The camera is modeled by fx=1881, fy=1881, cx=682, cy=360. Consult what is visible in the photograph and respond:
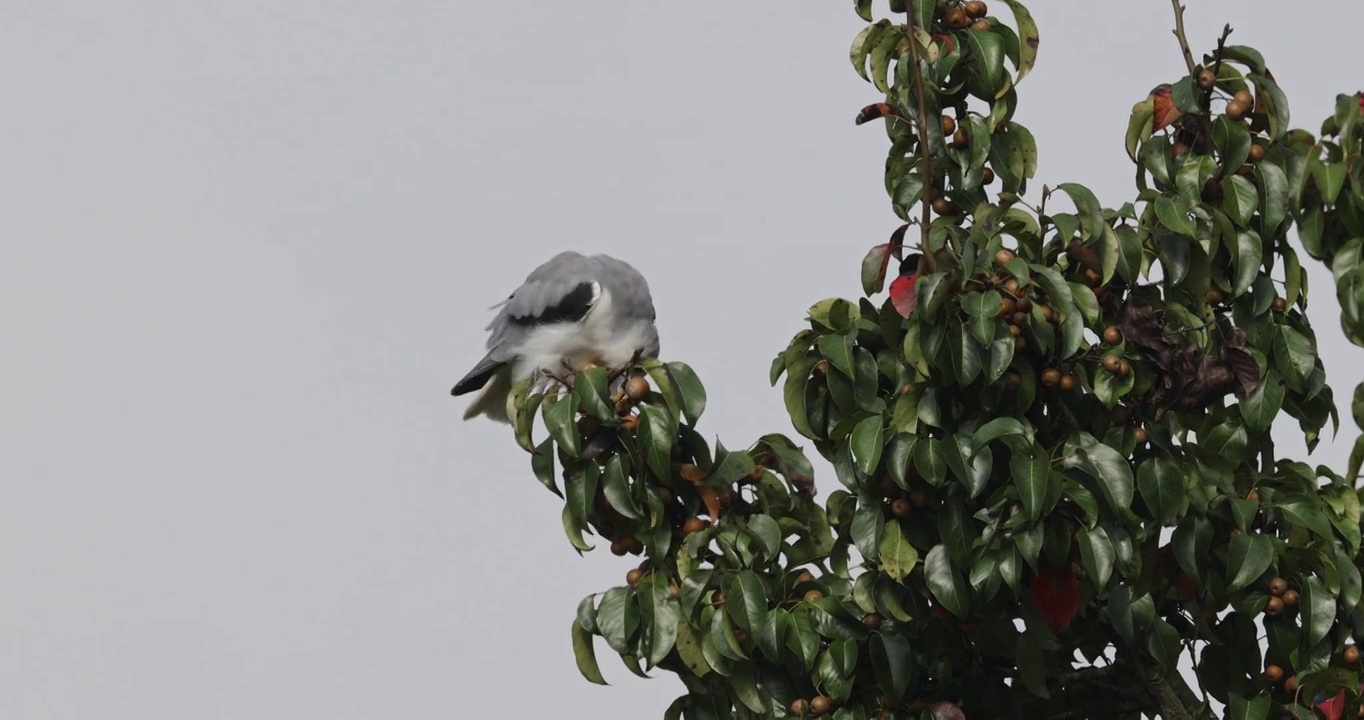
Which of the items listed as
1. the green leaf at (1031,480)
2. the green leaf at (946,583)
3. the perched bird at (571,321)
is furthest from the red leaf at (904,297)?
the perched bird at (571,321)

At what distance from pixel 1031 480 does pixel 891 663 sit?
0.54 m

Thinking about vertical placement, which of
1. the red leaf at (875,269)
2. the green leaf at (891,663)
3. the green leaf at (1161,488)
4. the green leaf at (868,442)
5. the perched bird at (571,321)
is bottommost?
the green leaf at (891,663)

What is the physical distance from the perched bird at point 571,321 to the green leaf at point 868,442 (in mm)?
2177

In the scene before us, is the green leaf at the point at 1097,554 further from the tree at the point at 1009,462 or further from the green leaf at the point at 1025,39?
the green leaf at the point at 1025,39

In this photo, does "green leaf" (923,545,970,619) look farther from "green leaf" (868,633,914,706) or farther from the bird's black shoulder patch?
the bird's black shoulder patch

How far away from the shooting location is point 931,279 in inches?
146

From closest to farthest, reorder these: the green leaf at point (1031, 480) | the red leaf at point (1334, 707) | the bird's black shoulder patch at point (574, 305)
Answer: the green leaf at point (1031, 480), the red leaf at point (1334, 707), the bird's black shoulder patch at point (574, 305)

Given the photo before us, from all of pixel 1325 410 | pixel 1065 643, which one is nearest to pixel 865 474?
pixel 1065 643

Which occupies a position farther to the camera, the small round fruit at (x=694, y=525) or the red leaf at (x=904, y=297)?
the small round fruit at (x=694, y=525)

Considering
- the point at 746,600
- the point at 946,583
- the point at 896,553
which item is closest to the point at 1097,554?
the point at 946,583

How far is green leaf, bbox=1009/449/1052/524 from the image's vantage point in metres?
3.57

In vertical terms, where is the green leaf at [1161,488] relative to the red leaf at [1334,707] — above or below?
above

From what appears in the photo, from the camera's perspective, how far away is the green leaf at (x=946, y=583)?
12.3 feet

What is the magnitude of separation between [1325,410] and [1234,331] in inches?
13.7
